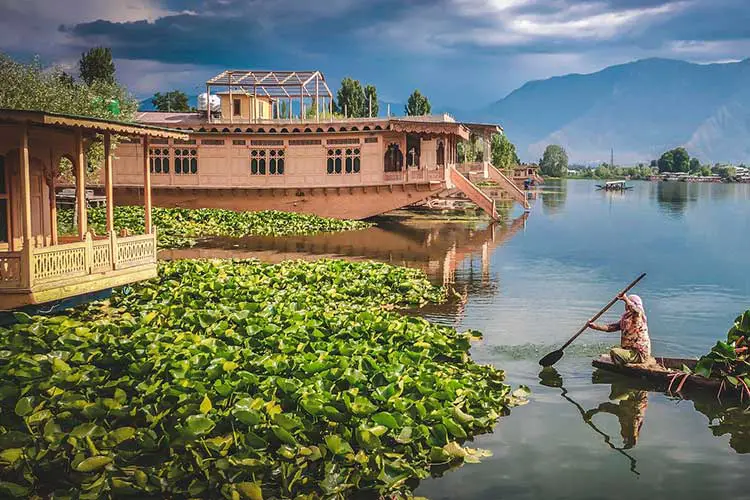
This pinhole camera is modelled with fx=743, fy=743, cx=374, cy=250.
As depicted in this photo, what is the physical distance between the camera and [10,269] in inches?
466

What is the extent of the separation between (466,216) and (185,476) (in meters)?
35.7

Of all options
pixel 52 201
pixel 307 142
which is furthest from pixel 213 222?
pixel 52 201

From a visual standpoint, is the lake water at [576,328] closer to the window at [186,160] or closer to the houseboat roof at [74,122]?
the houseboat roof at [74,122]

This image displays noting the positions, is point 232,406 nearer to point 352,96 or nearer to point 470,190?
point 470,190

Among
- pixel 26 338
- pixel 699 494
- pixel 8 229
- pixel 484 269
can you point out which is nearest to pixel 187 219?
pixel 484 269

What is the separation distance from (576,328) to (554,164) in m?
171

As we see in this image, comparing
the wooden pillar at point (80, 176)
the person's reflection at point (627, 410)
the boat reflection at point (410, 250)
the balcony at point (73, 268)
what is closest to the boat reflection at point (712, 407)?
the person's reflection at point (627, 410)

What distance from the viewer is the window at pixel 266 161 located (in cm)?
3744

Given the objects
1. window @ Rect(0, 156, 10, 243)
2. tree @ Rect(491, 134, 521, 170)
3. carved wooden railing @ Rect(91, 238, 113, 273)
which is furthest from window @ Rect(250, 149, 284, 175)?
tree @ Rect(491, 134, 521, 170)

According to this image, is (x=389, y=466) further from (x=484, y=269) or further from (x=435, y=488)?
(x=484, y=269)

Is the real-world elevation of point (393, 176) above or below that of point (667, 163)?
below

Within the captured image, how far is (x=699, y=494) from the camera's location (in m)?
8.15

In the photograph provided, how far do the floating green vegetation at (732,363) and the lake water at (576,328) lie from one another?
0.39 meters

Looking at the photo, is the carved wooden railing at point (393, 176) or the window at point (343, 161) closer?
the carved wooden railing at point (393, 176)
